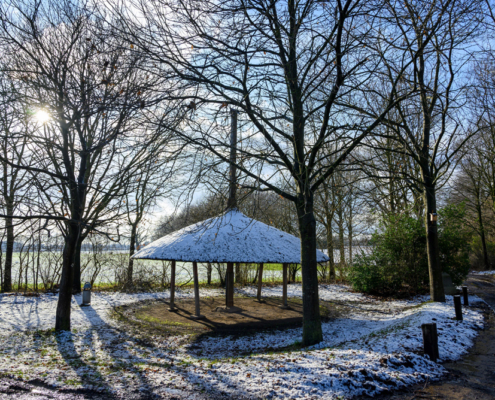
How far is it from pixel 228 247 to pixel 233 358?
4594 mm

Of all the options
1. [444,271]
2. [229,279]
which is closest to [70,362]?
[229,279]

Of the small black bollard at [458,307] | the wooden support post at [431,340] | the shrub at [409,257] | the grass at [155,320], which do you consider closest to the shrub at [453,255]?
the shrub at [409,257]

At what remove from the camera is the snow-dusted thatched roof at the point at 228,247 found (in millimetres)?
10219

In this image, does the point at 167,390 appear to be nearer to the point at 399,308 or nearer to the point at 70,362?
the point at 70,362

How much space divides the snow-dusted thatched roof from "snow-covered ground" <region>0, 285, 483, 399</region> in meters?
2.18

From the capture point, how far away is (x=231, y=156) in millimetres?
7293

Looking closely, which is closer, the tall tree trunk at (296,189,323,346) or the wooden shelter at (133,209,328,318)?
the tall tree trunk at (296,189,323,346)

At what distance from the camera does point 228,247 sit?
10.6 meters

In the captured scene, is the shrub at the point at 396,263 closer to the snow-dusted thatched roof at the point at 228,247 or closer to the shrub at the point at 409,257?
the shrub at the point at 409,257

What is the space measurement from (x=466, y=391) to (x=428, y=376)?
51 centimetres

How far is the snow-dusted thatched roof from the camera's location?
10219 mm

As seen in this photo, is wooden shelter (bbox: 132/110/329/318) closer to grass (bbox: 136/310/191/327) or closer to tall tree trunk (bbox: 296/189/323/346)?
grass (bbox: 136/310/191/327)

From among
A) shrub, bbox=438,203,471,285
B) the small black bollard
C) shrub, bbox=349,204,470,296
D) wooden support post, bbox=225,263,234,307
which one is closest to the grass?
wooden support post, bbox=225,263,234,307

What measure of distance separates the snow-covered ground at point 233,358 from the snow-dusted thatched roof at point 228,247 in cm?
218
